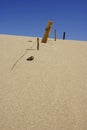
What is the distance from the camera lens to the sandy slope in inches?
301

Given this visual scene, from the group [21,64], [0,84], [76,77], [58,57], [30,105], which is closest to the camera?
[30,105]

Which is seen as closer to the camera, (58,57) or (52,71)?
(52,71)

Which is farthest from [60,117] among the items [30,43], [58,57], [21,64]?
[30,43]

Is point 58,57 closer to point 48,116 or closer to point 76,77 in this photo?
point 76,77

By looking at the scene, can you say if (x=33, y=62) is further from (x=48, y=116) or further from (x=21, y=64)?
(x=48, y=116)

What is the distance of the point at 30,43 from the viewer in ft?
57.3

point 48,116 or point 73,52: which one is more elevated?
point 48,116

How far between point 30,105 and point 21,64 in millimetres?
4208

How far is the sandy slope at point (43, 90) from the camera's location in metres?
7.64

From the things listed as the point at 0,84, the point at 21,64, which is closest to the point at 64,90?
the point at 0,84

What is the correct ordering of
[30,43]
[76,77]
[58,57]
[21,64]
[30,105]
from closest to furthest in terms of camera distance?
[30,105], [76,77], [21,64], [58,57], [30,43]

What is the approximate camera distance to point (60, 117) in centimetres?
785

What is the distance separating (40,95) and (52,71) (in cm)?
253

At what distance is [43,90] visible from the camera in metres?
9.54
